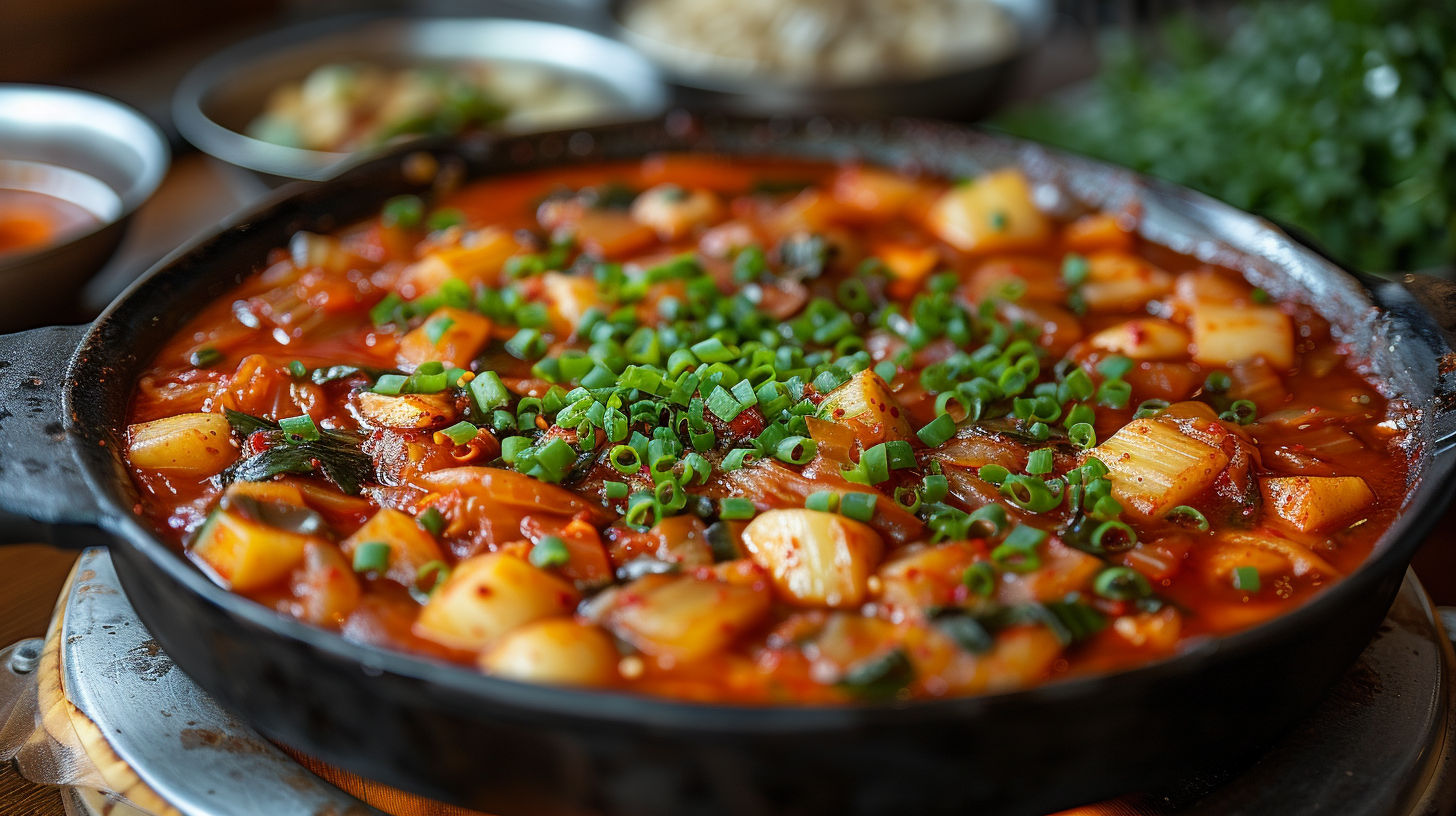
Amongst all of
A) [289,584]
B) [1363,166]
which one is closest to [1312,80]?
[1363,166]

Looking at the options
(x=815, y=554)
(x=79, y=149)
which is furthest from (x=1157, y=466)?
(x=79, y=149)

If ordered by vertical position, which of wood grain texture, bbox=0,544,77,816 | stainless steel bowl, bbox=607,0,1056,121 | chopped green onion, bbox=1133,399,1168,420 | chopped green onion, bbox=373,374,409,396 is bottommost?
wood grain texture, bbox=0,544,77,816

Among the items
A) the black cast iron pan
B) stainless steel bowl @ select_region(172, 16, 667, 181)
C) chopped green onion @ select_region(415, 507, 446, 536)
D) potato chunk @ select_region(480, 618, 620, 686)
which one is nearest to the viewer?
the black cast iron pan

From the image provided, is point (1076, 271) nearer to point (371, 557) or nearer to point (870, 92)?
point (870, 92)

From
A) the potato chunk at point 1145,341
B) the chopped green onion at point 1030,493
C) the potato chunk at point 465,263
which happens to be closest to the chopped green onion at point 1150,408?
the potato chunk at point 1145,341

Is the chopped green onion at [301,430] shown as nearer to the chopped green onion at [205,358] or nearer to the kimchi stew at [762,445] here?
the kimchi stew at [762,445]

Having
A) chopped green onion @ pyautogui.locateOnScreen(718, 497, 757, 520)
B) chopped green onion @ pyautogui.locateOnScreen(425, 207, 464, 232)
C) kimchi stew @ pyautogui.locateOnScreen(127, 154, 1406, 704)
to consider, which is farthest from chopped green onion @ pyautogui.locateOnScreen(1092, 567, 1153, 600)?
chopped green onion @ pyautogui.locateOnScreen(425, 207, 464, 232)

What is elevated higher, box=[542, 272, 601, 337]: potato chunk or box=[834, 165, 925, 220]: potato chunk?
box=[834, 165, 925, 220]: potato chunk

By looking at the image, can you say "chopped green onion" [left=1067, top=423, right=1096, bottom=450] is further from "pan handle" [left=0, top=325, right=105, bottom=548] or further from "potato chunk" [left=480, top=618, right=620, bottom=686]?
"pan handle" [left=0, top=325, right=105, bottom=548]
